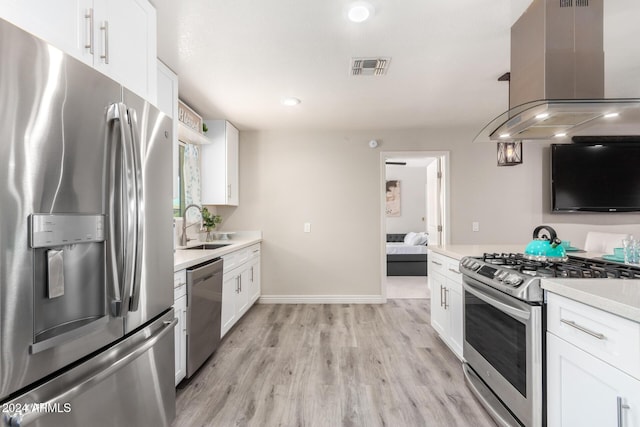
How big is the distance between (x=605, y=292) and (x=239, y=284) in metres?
2.95

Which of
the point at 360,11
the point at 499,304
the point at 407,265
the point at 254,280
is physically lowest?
the point at 407,265

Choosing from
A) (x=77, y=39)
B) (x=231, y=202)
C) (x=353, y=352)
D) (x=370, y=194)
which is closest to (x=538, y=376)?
(x=353, y=352)

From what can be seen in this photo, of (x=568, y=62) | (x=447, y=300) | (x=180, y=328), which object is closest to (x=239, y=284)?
(x=180, y=328)

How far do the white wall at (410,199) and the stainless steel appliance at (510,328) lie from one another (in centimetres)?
596

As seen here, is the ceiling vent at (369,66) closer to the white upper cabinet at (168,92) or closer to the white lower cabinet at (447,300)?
the white upper cabinet at (168,92)

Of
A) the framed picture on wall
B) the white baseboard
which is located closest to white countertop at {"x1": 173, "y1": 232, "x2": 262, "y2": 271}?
the white baseboard

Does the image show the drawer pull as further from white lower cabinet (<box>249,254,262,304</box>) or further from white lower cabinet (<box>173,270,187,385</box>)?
white lower cabinet (<box>249,254,262,304</box>)

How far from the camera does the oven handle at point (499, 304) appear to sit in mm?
1508

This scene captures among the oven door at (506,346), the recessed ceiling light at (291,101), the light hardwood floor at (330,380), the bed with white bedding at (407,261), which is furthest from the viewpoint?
the bed with white bedding at (407,261)

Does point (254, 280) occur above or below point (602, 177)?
below

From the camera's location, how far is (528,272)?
1.58 meters

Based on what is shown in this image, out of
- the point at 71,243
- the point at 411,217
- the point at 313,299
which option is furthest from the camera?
the point at 411,217

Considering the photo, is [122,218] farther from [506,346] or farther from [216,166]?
[216,166]

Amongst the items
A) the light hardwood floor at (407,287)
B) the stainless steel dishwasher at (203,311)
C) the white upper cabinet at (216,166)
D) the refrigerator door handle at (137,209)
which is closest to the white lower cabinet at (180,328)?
the stainless steel dishwasher at (203,311)
